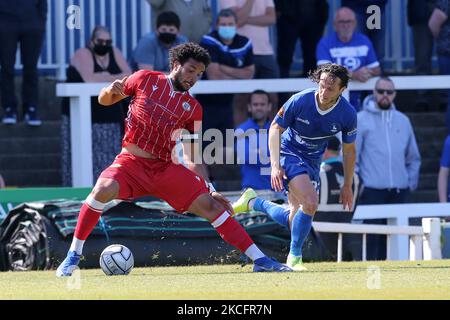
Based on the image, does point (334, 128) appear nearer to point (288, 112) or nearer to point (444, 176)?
point (288, 112)

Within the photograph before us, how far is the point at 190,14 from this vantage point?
19.0 m

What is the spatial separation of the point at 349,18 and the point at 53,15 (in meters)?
5.11

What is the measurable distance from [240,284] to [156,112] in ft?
6.31

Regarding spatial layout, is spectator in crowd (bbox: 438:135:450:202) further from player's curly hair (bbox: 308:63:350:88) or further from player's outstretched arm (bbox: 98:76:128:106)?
player's outstretched arm (bbox: 98:76:128:106)

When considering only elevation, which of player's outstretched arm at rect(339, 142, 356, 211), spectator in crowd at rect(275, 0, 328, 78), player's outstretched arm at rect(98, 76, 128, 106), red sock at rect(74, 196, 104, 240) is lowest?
red sock at rect(74, 196, 104, 240)

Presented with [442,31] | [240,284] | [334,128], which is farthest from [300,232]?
[442,31]

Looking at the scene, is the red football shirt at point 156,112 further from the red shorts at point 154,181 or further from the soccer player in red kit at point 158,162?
the red shorts at point 154,181

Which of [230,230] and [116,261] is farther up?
[230,230]

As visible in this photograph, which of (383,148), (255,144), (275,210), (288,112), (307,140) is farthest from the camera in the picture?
(383,148)

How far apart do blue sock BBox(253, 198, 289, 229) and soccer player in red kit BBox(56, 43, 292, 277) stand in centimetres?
154

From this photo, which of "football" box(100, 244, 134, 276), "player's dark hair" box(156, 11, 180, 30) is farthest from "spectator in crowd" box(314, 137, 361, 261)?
"football" box(100, 244, 134, 276)

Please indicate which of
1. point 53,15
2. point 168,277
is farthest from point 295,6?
point 168,277

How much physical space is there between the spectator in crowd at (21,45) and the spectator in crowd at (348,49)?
3814 millimetres

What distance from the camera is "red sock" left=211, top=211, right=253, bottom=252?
12.3m
